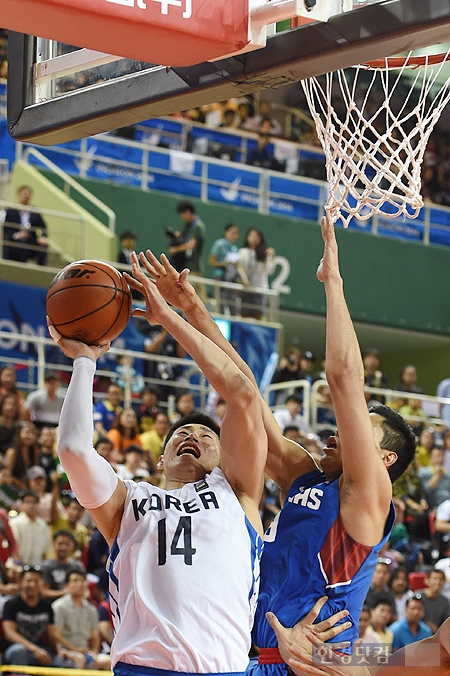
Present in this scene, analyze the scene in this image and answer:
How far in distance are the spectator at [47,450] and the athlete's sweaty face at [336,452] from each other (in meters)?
5.61

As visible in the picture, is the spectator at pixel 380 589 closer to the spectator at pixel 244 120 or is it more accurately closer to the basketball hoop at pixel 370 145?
the basketball hoop at pixel 370 145

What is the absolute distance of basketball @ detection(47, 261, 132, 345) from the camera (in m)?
3.43

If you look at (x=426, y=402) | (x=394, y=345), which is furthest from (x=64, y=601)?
(x=394, y=345)

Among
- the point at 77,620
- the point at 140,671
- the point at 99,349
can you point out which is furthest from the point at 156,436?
the point at 140,671

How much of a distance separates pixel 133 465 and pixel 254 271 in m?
4.64

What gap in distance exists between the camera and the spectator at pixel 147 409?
1100 centimetres

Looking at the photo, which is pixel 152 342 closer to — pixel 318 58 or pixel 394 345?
pixel 394 345

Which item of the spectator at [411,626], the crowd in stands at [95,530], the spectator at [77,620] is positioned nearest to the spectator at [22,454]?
the crowd in stands at [95,530]

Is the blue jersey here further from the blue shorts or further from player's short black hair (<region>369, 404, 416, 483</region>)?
the blue shorts

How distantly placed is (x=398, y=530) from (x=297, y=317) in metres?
6.20

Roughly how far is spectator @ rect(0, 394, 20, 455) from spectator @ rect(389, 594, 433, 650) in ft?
11.9

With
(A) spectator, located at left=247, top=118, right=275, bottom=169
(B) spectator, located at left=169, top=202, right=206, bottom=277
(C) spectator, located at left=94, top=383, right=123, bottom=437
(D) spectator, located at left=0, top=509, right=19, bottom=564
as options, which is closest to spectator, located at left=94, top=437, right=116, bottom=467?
(C) spectator, located at left=94, top=383, right=123, bottom=437

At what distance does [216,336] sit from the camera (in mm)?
3973

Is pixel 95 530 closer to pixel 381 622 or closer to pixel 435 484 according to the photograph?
pixel 381 622
